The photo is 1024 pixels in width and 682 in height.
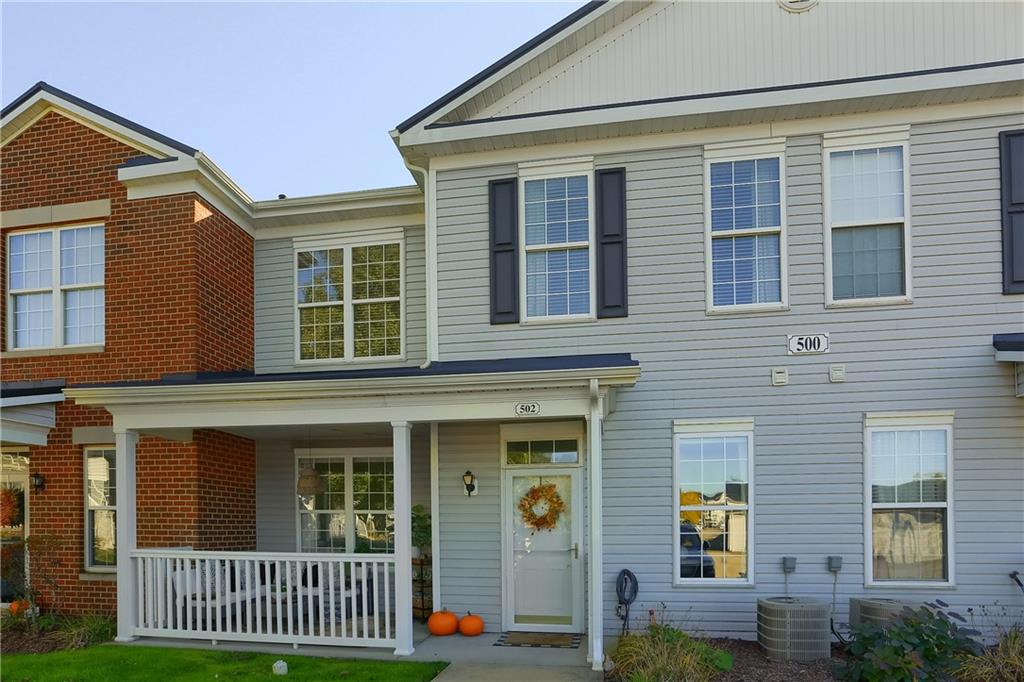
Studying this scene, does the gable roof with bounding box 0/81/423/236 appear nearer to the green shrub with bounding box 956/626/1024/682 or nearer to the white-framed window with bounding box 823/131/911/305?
the white-framed window with bounding box 823/131/911/305

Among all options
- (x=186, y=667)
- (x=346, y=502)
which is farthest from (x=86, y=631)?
(x=346, y=502)

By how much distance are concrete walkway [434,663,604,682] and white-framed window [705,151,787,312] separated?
4.13m

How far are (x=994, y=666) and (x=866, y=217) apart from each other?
4.59m

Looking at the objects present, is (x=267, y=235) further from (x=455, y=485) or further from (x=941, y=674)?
(x=941, y=674)

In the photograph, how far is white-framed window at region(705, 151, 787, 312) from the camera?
8703mm

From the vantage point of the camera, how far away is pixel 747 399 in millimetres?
8602

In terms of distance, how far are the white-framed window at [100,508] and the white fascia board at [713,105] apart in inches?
232

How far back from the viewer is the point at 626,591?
27.8 feet

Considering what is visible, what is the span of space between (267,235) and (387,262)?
76.0 inches

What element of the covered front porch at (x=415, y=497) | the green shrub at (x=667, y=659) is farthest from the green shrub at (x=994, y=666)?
the covered front porch at (x=415, y=497)

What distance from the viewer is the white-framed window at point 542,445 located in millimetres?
9094

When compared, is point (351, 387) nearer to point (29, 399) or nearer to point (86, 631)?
point (86, 631)

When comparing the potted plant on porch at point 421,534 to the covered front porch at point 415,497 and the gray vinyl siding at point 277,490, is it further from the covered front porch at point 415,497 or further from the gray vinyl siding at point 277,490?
the gray vinyl siding at point 277,490

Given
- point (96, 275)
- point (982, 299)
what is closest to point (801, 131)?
point (982, 299)
